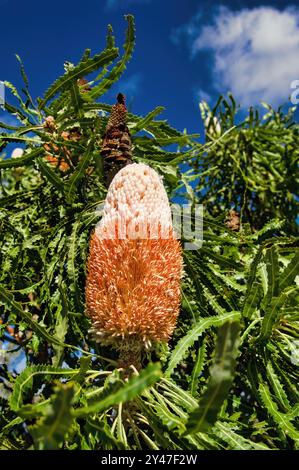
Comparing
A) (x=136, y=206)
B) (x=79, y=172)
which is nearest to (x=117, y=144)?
(x=79, y=172)

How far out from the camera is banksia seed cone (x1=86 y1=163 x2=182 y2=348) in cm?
102

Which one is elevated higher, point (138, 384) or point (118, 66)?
point (118, 66)

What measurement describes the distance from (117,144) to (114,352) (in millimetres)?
636

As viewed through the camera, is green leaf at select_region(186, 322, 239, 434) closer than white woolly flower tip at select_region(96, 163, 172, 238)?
Yes

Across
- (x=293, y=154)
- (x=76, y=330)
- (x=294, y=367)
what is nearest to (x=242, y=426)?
(x=294, y=367)

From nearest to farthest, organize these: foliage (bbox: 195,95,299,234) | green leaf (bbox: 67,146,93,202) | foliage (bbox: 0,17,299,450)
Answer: foliage (bbox: 0,17,299,450), green leaf (bbox: 67,146,93,202), foliage (bbox: 195,95,299,234)

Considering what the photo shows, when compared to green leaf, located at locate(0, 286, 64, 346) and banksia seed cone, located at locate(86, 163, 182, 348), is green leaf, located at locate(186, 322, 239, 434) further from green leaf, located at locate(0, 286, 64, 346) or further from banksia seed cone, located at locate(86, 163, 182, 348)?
green leaf, located at locate(0, 286, 64, 346)

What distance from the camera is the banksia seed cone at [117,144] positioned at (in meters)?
1.39

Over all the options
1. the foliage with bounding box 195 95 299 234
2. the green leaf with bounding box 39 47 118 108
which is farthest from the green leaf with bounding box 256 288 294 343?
the foliage with bounding box 195 95 299 234

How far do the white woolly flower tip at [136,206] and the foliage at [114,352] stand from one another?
0.27m

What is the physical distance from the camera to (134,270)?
1031 mm

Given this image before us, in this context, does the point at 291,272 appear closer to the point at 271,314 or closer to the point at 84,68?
the point at 271,314

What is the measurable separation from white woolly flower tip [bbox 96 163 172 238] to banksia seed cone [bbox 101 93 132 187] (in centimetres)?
24

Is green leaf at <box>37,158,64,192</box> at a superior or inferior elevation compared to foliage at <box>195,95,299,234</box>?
inferior
